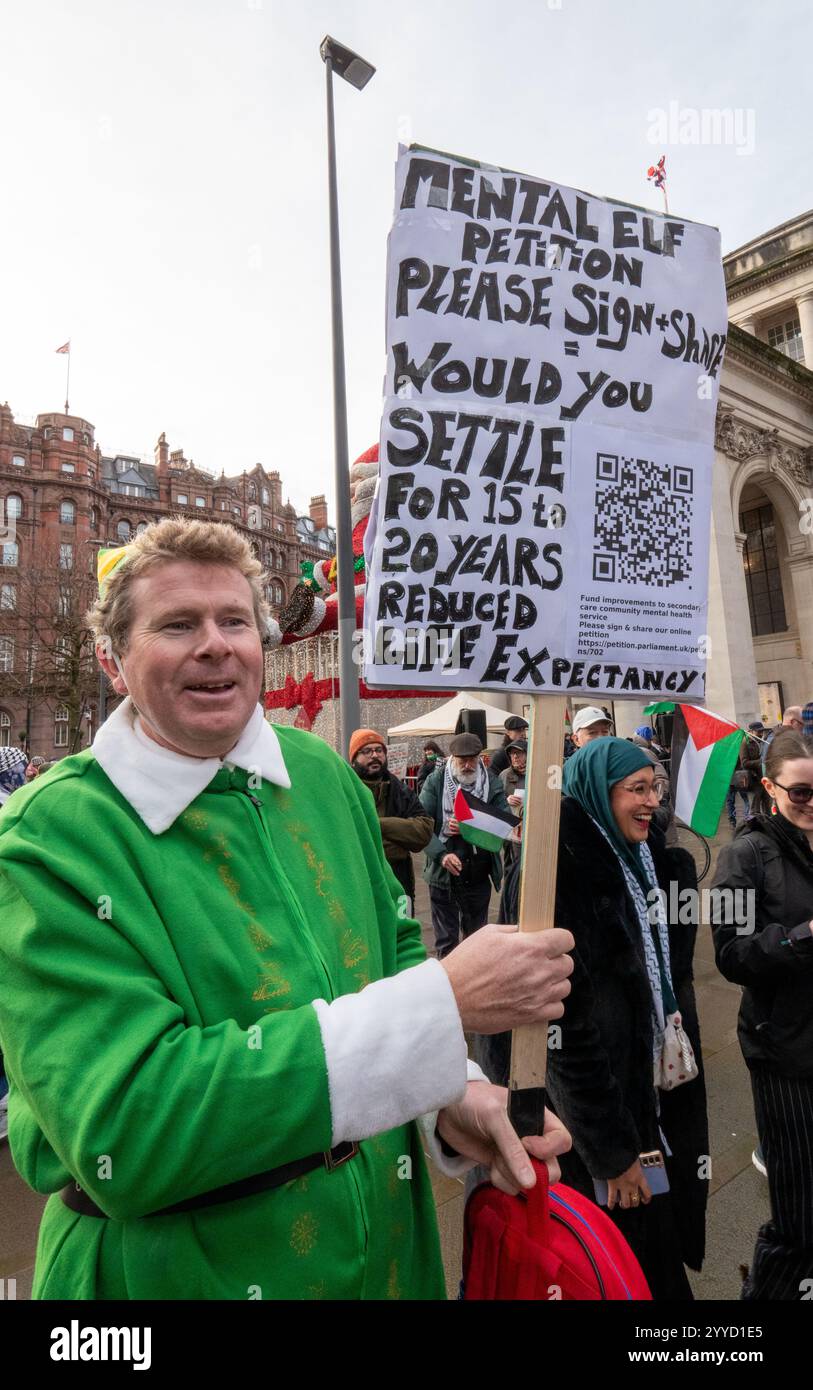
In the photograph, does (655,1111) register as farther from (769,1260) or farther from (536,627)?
(536,627)

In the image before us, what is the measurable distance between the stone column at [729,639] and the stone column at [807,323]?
11959mm

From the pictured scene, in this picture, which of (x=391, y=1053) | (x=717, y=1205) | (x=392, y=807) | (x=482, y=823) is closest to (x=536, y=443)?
(x=391, y=1053)

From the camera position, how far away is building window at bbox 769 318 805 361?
95.7ft

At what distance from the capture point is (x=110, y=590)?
144cm

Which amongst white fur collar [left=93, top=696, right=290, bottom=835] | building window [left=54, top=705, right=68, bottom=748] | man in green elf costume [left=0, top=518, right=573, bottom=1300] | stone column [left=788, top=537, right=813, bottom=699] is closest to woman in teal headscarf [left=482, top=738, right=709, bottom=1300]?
man in green elf costume [left=0, top=518, right=573, bottom=1300]

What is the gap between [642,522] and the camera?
1779 mm

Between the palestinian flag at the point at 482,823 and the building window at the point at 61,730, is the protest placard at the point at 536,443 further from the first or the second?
the building window at the point at 61,730

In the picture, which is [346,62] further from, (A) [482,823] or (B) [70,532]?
(B) [70,532]

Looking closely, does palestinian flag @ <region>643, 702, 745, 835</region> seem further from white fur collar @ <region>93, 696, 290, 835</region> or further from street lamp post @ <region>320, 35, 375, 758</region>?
white fur collar @ <region>93, 696, 290, 835</region>

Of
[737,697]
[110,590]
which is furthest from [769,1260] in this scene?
[737,697]

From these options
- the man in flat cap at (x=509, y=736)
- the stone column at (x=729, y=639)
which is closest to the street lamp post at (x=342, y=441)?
the man in flat cap at (x=509, y=736)

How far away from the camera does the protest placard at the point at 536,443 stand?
61.9 inches
